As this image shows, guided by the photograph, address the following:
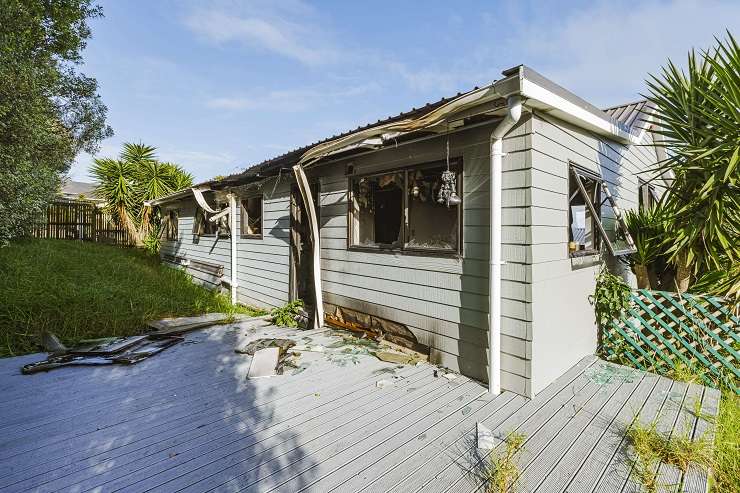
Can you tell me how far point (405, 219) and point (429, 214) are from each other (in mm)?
294

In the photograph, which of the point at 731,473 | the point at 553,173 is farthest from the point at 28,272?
the point at 731,473

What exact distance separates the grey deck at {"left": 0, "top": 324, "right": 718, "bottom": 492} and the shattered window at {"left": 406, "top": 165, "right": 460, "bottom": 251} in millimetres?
1390

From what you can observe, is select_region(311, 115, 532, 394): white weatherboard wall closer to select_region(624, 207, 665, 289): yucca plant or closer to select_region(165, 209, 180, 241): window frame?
→ select_region(624, 207, 665, 289): yucca plant

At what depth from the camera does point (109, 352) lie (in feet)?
14.0

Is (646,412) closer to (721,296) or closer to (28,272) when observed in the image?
(721,296)

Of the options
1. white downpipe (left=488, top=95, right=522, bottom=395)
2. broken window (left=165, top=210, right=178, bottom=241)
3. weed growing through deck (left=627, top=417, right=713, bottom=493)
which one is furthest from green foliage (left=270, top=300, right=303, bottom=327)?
broken window (left=165, top=210, right=178, bottom=241)

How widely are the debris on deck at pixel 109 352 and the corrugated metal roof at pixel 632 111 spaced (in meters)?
7.41

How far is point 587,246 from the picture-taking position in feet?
13.6

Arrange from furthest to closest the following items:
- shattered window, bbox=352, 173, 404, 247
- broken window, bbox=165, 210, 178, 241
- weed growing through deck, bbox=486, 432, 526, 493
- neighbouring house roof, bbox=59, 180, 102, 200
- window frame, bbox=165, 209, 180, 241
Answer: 1. neighbouring house roof, bbox=59, 180, 102, 200
2. broken window, bbox=165, 210, 178, 241
3. window frame, bbox=165, 209, 180, 241
4. shattered window, bbox=352, 173, 404, 247
5. weed growing through deck, bbox=486, 432, 526, 493

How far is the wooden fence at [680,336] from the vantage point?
3465mm

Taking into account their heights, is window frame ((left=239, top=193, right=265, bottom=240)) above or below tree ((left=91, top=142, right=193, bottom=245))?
below

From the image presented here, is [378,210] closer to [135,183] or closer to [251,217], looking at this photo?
[251,217]

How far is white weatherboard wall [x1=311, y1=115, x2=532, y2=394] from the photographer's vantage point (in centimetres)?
310

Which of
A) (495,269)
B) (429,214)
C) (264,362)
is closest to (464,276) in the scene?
(495,269)
